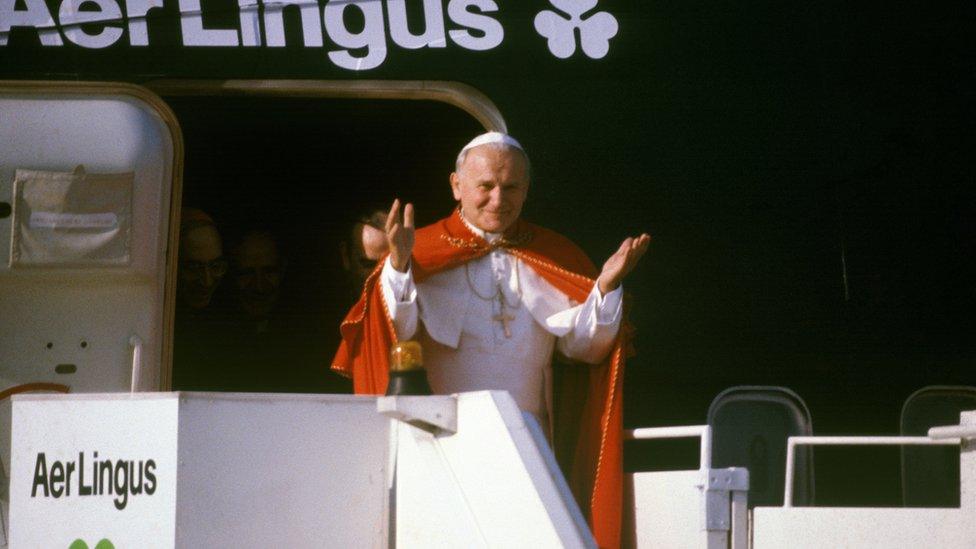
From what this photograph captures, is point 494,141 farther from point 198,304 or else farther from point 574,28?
point 198,304

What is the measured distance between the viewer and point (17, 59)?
20.9 ft

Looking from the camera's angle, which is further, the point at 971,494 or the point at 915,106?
the point at 915,106

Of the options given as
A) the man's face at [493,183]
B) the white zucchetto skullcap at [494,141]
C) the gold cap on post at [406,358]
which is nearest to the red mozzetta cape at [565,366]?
the man's face at [493,183]

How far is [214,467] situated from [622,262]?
1.85 meters

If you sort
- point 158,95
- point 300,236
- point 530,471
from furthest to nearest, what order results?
point 300,236 → point 158,95 → point 530,471

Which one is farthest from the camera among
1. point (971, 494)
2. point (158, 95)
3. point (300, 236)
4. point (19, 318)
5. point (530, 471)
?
point (300, 236)

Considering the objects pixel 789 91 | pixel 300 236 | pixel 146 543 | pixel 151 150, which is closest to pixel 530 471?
pixel 146 543

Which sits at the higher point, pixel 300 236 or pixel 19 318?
pixel 300 236

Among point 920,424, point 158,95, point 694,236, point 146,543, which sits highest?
point 158,95

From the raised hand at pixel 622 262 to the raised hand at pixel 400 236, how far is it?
68 cm

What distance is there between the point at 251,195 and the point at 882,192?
3845 millimetres

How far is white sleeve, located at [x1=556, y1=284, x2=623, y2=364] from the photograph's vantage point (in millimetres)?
5656

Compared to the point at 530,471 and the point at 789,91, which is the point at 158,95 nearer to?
the point at 789,91

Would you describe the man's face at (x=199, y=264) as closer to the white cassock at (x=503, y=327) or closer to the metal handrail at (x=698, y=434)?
the white cassock at (x=503, y=327)
